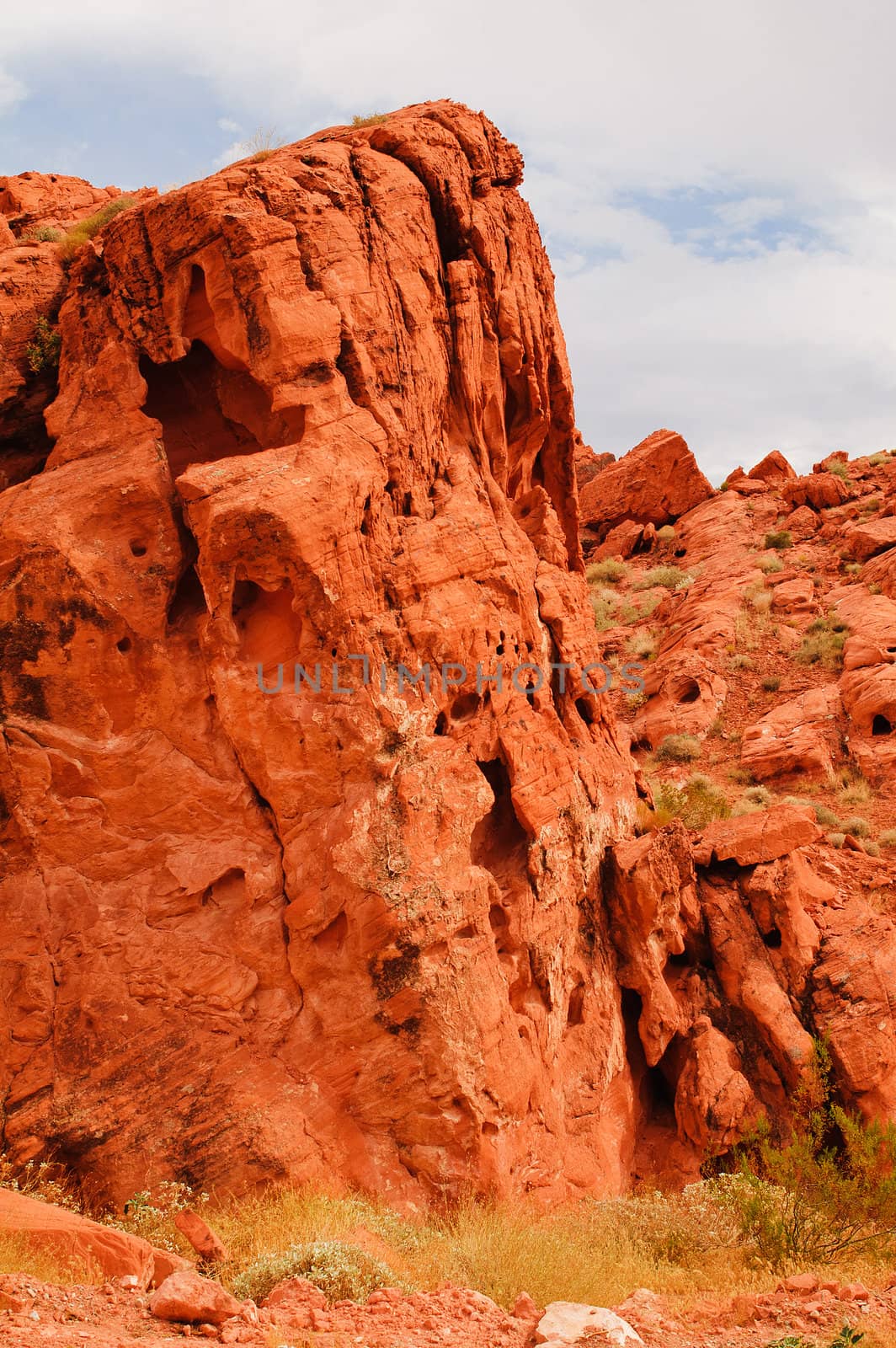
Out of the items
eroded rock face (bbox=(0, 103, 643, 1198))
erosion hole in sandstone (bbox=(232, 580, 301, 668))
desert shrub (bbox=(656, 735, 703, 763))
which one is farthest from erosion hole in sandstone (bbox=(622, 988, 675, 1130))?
desert shrub (bbox=(656, 735, 703, 763))

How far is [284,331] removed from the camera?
922 centimetres

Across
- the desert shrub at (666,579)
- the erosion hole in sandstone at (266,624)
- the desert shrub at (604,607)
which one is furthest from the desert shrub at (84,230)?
the desert shrub at (666,579)

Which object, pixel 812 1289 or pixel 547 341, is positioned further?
pixel 547 341

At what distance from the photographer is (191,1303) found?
613 centimetres

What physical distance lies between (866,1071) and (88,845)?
24.6 feet

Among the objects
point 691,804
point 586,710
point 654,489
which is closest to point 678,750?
point 691,804

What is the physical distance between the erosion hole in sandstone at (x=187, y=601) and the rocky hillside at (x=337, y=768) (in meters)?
0.03

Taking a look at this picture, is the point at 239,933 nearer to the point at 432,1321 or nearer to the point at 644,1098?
the point at 432,1321

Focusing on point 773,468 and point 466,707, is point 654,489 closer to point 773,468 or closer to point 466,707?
point 773,468

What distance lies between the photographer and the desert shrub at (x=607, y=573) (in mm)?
29828

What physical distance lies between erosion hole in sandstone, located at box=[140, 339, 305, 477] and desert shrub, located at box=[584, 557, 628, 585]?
20168 mm

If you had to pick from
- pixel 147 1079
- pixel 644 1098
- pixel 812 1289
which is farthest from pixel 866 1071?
pixel 147 1079

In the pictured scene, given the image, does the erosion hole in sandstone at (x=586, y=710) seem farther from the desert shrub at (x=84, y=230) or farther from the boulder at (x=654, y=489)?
the boulder at (x=654, y=489)

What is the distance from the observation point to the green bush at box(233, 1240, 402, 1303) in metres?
6.74
